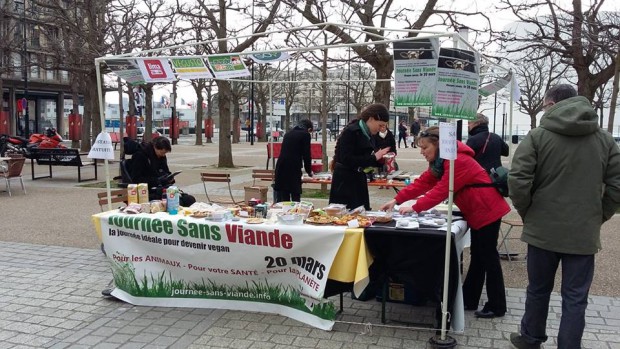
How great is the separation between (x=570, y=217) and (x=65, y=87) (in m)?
53.3

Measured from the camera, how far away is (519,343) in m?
3.81

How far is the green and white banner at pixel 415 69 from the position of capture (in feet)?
13.6

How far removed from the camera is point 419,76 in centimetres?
429

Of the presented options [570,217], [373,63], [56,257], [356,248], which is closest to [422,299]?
[356,248]

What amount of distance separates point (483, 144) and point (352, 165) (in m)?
2.28

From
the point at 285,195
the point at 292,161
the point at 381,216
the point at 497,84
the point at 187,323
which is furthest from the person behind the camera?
the point at 497,84

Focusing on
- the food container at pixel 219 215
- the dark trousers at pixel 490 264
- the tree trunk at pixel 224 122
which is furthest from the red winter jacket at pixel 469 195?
the tree trunk at pixel 224 122

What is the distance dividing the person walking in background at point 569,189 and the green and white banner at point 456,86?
1.61 feet

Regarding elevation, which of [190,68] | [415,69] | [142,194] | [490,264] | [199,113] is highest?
[199,113]

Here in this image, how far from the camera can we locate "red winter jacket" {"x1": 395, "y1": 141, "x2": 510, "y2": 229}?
13.8 feet

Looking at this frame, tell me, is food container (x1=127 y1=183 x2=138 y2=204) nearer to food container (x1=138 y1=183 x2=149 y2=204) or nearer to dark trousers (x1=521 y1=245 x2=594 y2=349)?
food container (x1=138 y1=183 x2=149 y2=204)

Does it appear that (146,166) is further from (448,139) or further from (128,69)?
(448,139)

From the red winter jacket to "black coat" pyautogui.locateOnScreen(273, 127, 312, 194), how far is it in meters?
3.02

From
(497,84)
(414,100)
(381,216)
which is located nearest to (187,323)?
(381,216)
